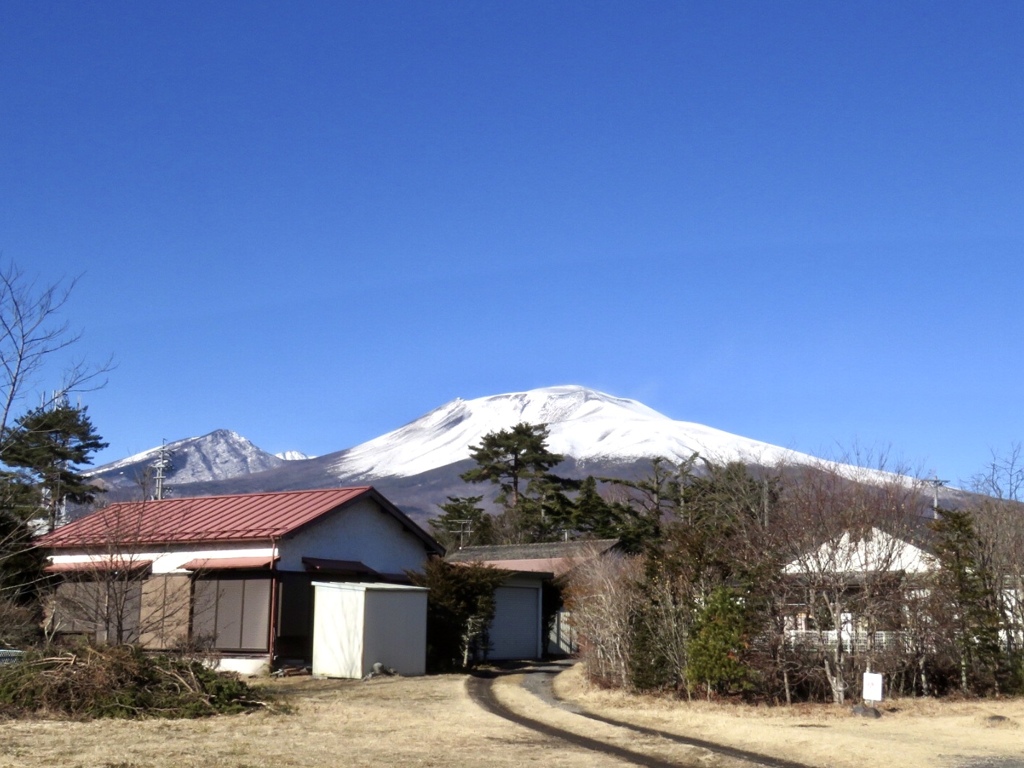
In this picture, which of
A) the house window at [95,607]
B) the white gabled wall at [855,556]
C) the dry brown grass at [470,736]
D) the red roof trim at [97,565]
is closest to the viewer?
the dry brown grass at [470,736]

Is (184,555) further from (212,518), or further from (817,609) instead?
(817,609)

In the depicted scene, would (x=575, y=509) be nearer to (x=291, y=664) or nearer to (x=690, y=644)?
(x=291, y=664)

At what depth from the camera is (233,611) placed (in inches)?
1031

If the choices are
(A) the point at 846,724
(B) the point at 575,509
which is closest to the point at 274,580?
(A) the point at 846,724

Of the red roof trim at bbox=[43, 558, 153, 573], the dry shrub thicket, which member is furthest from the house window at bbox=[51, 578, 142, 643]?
the dry shrub thicket

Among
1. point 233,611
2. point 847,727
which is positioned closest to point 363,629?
point 233,611

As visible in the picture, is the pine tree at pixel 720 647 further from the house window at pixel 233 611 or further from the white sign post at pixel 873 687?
the house window at pixel 233 611

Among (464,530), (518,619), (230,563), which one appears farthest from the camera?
(464,530)

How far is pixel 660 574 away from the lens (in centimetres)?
2095

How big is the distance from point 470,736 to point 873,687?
7.58 m

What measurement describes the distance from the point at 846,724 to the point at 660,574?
5.18m

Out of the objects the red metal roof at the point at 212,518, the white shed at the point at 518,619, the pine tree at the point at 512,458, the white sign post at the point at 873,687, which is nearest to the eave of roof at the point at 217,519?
the red metal roof at the point at 212,518

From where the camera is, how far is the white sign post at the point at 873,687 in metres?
18.1

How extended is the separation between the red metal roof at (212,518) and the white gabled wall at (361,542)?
1.20 ft
